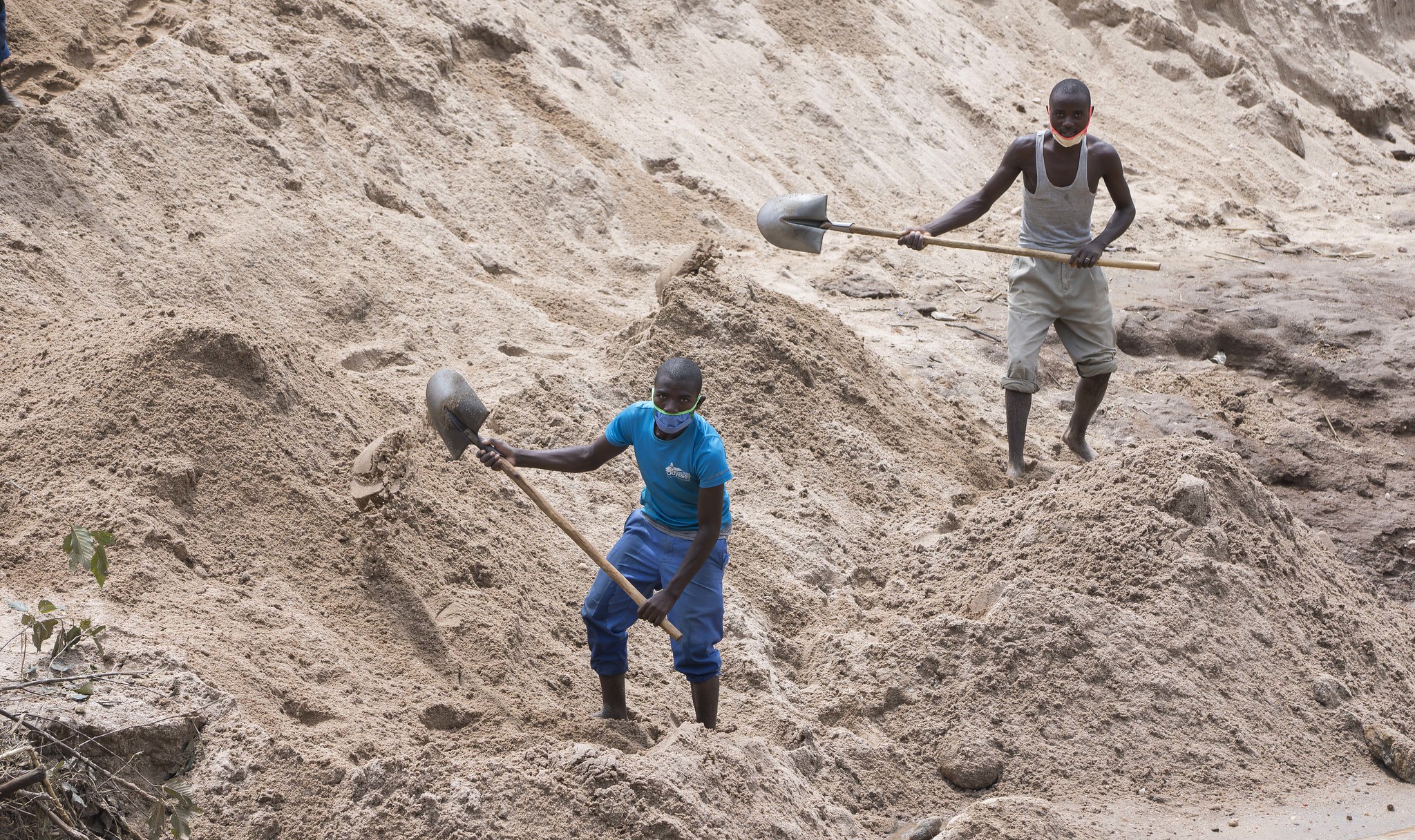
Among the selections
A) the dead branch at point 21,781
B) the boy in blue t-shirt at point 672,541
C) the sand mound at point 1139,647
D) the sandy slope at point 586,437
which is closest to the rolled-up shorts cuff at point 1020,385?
the sandy slope at point 586,437

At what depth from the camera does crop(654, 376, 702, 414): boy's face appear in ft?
11.2

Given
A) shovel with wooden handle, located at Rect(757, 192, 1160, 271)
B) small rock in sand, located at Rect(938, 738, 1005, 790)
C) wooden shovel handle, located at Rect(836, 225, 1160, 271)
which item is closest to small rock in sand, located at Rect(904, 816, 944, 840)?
small rock in sand, located at Rect(938, 738, 1005, 790)

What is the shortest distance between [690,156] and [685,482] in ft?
17.9

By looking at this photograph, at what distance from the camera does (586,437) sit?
5.11 meters

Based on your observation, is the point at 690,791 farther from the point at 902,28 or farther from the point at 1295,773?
the point at 902,28

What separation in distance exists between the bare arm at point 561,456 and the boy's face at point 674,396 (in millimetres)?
267

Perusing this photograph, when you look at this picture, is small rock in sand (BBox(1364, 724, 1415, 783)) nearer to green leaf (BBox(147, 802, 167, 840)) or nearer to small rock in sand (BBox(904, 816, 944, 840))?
small rock in sand (BBox(904, 816, 944, 840))

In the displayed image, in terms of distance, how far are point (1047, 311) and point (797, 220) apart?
1198 millimetres

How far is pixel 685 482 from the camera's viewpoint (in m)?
3.47

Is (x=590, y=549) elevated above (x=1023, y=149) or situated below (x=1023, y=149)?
below

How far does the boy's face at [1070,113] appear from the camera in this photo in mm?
5145

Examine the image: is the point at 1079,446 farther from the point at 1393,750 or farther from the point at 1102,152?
the point at 1393,750

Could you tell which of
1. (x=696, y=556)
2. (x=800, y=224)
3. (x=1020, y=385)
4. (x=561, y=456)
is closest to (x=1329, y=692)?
(x=1020, y=385)

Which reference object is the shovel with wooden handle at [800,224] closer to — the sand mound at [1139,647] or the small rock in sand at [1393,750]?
the sand mound at [1139,647]
